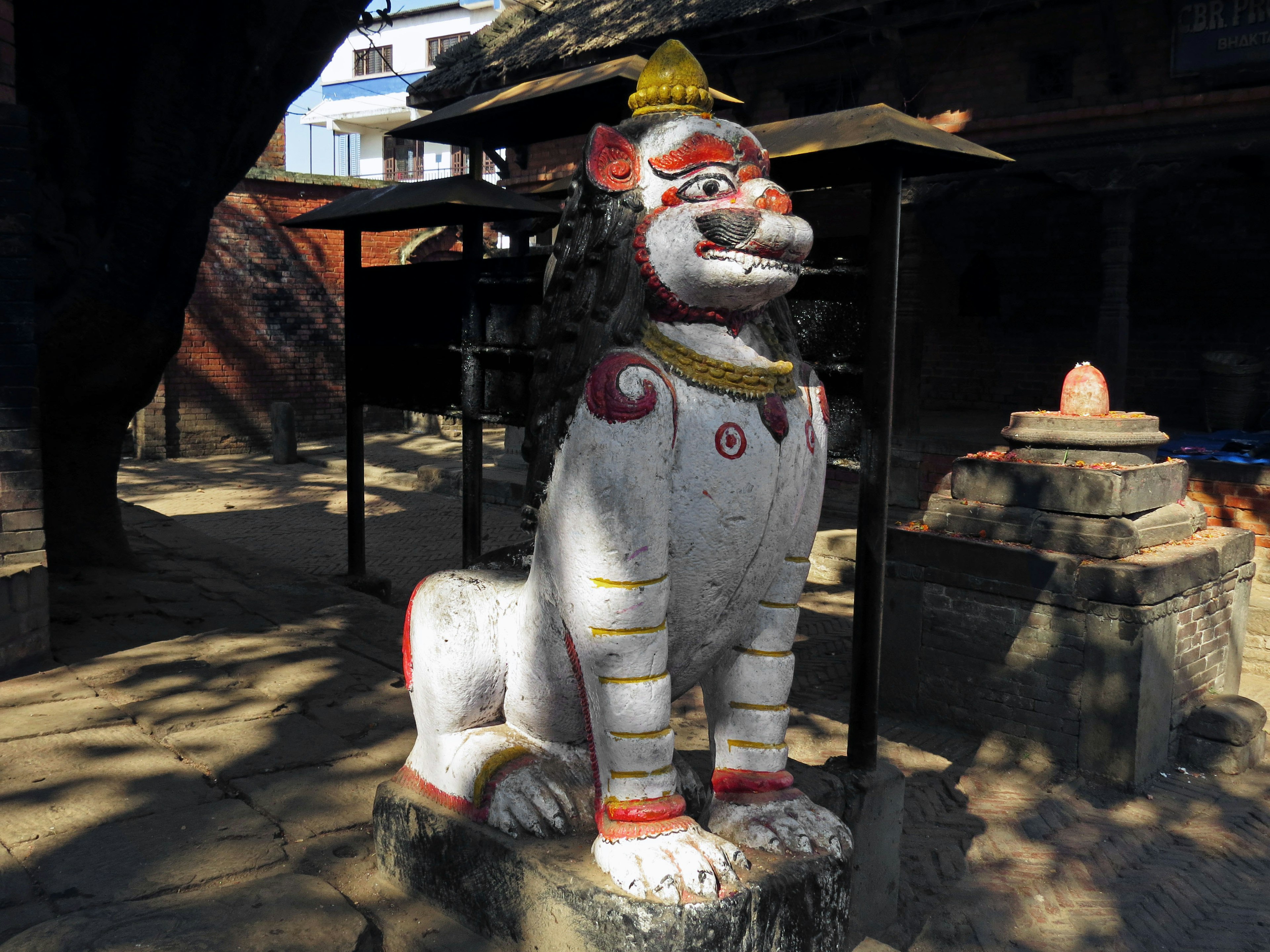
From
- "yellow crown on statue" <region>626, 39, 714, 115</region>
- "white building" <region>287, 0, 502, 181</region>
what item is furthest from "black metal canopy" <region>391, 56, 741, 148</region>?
"white building" <region>287, 0, 502, 181</region>

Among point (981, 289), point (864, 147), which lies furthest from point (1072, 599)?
point (981, 289)

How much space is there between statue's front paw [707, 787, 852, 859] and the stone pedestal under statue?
3041 mm

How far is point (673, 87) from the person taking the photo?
109 inches

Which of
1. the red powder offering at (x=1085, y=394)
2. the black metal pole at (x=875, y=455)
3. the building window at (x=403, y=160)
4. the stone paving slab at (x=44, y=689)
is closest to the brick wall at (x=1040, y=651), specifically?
the red powder offering at (x=1085, y=394)

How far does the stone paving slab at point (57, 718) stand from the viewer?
4.04m

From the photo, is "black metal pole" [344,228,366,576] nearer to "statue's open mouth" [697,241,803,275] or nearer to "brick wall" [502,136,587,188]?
"statue's open mouth" [697,241,803,275]

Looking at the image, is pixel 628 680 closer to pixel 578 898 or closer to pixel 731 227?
pixel 578 898

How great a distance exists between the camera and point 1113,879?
170 inches

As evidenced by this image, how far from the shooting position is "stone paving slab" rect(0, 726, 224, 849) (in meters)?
3.30

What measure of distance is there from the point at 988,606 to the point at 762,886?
3.61 meters

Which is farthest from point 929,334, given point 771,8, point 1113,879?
point 1113,879

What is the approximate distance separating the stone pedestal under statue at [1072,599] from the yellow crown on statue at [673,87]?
3.60m

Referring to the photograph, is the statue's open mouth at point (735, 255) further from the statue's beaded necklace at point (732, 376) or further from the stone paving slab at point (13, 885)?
the stone paving slab at point (13, 885)

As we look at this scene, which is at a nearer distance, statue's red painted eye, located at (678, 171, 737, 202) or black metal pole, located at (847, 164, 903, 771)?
statue's red painted eye, located at (678, 171, 737, 202)
